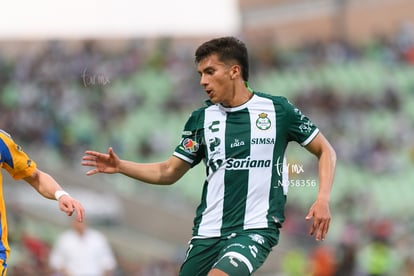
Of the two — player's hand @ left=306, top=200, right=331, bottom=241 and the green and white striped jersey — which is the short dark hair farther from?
player's hand @ left=306, top=200, right=331, bottom=241

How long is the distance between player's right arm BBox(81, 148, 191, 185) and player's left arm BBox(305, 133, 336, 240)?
97 cm

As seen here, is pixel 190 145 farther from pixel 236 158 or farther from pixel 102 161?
pixel 102 161

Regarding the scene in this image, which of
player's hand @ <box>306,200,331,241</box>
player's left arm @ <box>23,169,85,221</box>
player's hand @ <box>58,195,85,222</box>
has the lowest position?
player's hand @ <box>306,200,331,241</box>

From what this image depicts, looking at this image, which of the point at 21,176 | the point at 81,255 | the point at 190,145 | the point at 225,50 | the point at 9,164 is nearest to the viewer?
the point at 9,164

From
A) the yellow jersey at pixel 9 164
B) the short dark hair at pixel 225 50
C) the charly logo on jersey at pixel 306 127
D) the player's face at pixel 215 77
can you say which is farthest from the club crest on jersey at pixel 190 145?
the yellow jersey at pixel 9 164

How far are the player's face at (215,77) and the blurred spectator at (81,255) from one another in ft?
18.5

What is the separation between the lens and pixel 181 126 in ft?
85.5

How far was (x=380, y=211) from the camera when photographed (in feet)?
72.8

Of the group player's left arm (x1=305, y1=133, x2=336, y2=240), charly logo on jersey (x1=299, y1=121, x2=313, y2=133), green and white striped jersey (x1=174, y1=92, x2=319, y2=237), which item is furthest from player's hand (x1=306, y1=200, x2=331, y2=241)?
charly logo on jersey (x1=299, y1=121, x2=313, y2=133)

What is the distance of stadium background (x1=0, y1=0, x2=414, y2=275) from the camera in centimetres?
1950

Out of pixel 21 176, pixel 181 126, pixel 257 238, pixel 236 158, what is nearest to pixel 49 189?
pixel 21 176

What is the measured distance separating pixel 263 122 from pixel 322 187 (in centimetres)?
63

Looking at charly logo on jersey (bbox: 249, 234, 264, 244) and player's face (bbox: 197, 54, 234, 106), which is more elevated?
player's face (bbox: 197, 54, 234, 106)

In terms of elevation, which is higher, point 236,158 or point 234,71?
point 234,71
